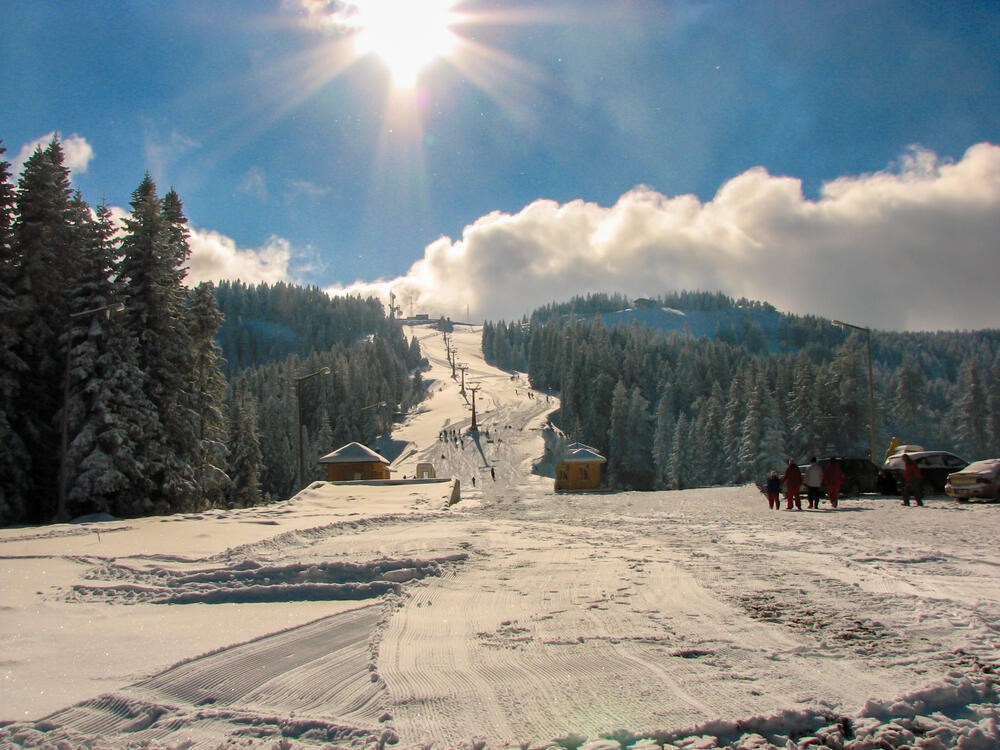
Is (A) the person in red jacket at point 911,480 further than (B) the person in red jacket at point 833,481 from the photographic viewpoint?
No

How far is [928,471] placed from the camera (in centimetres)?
2380

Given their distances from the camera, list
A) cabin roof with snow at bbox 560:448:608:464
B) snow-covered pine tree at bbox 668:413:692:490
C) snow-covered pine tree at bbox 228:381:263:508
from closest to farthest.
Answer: snow-covered pine tree at bbox 228:381:263:508 < cabin roof with snow at bbox 560:448:608:464 < snow-covered pine tree at bbox 668:413:692:490

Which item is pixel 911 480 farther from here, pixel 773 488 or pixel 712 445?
pixel 712 445

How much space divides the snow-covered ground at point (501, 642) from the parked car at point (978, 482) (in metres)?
8.83

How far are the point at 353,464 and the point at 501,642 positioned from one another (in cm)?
4360

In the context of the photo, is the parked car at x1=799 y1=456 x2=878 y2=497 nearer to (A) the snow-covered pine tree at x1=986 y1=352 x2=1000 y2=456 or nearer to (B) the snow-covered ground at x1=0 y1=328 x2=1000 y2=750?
(B) the snow-covered ground at x1=0 y1=328 x2=1000 y2=750

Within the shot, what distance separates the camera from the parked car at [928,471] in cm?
2370

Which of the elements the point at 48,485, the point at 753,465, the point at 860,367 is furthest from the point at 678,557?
the point at 860,367

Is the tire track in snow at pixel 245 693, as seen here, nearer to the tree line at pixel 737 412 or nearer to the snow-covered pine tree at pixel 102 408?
the snow-covered pine tree at pixel 102 408

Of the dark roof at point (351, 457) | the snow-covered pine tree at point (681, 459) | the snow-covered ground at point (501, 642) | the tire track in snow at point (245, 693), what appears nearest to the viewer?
the snow-covered ground at point (501, 642)

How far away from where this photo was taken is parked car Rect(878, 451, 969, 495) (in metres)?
23.7

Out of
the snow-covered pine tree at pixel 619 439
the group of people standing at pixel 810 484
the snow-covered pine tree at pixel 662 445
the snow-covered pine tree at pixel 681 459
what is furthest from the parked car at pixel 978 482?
the snow-covered pine tree at pixel 662 445

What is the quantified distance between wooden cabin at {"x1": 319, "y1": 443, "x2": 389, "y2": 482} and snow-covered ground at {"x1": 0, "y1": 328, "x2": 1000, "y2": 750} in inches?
1360

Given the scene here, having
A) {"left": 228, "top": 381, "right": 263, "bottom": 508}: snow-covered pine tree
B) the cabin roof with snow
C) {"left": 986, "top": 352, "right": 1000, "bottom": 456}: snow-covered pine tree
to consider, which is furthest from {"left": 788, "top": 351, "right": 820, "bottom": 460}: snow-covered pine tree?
{"left": 228, "top": 381, "right": 263, "bottom": 508}: snow-covered pine tree
